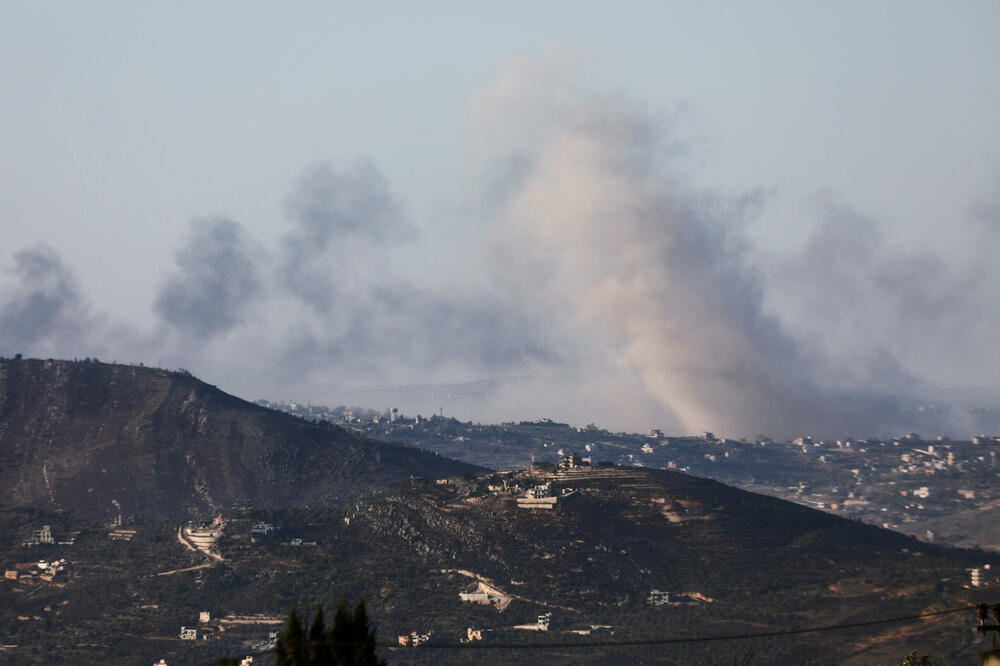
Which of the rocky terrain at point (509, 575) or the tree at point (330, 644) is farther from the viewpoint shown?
the rocky terrain at point (509, 575)

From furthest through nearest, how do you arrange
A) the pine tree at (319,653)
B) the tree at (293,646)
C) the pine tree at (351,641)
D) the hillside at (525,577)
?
the hillside at (525,577) → the pine tree at (351,641) → the tree at (293,646) → the pine tree at (319,653)

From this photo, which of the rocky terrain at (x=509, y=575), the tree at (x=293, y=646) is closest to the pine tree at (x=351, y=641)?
the tree at (x=293, y=646)

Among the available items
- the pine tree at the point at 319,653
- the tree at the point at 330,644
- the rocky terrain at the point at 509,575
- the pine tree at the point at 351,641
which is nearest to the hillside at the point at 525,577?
the rocky terrain at the point at 509,575

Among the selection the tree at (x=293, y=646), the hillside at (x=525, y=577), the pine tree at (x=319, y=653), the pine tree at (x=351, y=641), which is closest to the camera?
the pine tree at (x=319, y=653)

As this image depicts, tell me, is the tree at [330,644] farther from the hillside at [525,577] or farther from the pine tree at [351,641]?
the hillside at [525,577]

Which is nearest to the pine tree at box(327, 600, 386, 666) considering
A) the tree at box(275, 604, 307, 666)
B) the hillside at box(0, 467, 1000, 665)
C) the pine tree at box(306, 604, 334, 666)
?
the pine tree at box(306, 604, 334, 666)

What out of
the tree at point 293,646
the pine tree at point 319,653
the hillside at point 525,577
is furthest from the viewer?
the hillside at point 525,577

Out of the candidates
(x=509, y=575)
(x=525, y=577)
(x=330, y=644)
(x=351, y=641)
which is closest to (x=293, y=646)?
(x=330, y=644)

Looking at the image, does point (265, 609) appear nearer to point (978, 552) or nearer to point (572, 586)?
point (572, 586)

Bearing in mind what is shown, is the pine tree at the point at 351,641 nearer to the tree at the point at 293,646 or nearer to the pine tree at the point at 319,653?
the pine tree at the point at 319,653

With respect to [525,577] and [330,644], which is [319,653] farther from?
[525,577]

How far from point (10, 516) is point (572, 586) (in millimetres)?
84510

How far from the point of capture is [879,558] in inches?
6339

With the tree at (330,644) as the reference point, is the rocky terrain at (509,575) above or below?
above
